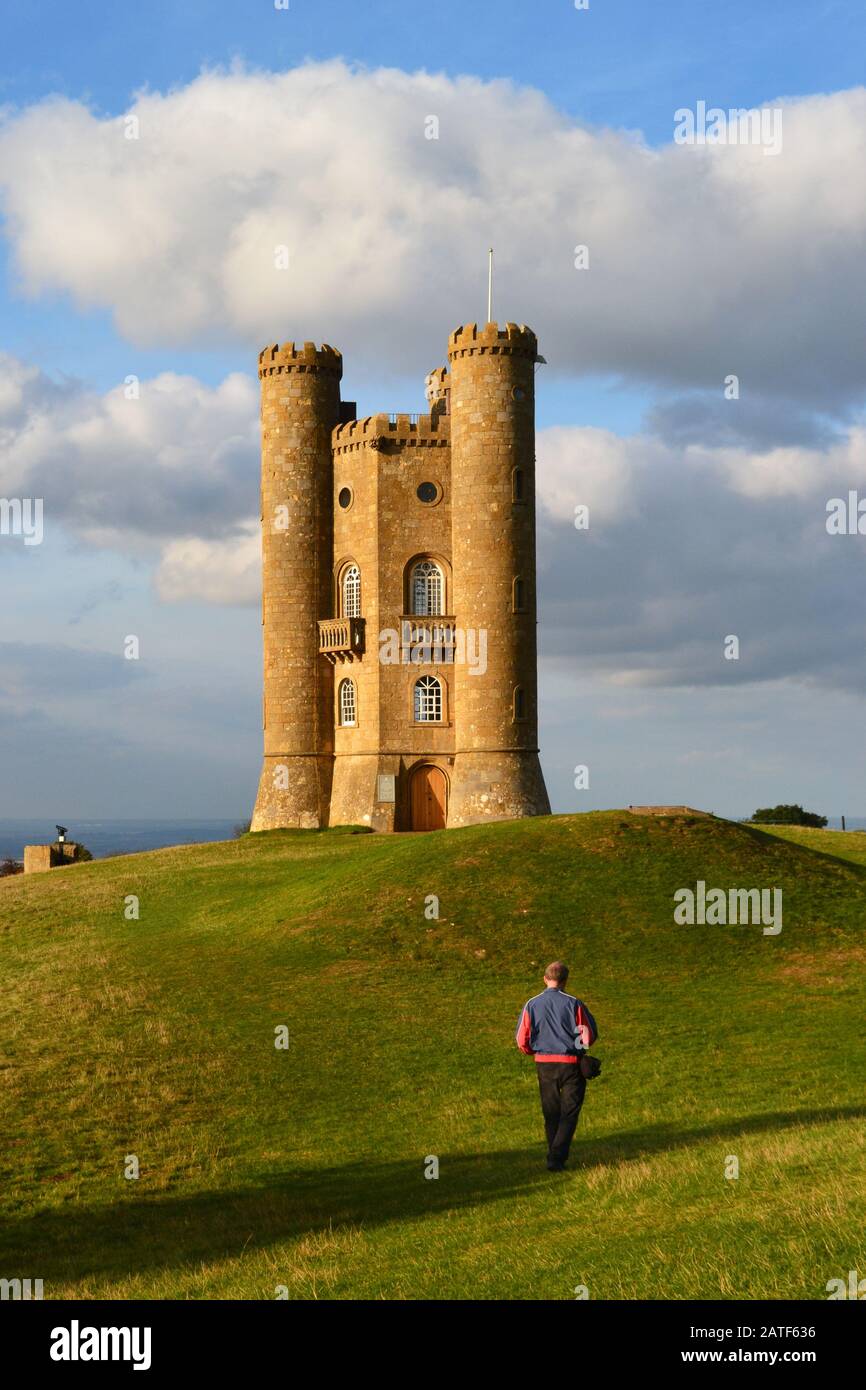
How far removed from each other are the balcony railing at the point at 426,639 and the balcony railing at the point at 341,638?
6.85ft

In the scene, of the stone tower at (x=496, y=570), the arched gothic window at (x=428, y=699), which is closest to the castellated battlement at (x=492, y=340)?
the stone tower at (x=496, y=570)

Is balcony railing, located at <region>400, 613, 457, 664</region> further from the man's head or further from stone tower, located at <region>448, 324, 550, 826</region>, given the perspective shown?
the man's head

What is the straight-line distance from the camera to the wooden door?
63.7 meters

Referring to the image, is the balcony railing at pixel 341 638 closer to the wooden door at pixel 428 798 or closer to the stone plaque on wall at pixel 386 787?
the stone plaque on wall at pixel 386 787

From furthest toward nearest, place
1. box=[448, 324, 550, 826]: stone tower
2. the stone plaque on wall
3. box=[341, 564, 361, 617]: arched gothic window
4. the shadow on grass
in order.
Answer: box=[341, 564, 361, 617]: arched gothic window < the stone plaque on wall < box=[448, 324, 550, 826]: stone tower < the shadow on grass

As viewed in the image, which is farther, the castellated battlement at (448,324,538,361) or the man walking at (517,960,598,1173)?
the castellated battlement at (448,324,538,361)

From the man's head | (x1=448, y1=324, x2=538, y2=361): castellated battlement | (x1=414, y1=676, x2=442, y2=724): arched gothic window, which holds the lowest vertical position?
the man's head

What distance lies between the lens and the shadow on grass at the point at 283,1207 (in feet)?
53.2

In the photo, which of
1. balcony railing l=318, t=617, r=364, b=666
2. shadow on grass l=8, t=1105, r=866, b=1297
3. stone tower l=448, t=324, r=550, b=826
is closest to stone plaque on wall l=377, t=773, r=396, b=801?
stone tower l=448, t=324, r=550, b=826

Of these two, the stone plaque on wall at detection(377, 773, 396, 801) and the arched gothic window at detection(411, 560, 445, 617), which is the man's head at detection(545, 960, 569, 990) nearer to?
the stone plaque on wall at detection(377, 773, 396, 801)

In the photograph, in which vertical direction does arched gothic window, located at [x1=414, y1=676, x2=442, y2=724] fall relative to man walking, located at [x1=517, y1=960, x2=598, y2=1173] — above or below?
above

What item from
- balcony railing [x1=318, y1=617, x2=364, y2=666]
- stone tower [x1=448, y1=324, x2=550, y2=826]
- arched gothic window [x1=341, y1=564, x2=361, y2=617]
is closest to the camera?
stone tower [x1=448, y1=324, x2=550, y2=826]

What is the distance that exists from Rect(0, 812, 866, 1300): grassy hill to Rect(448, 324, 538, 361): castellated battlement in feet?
80.8
